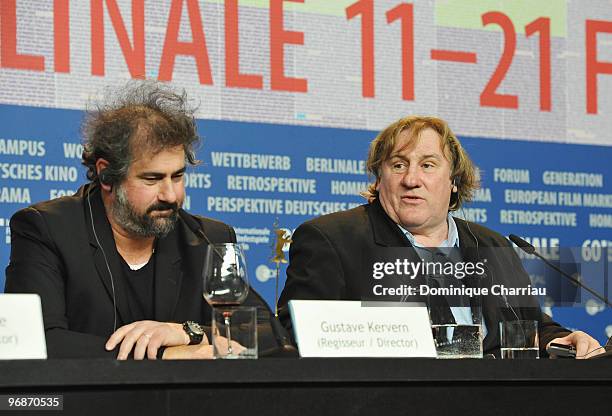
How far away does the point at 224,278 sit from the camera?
2.32m

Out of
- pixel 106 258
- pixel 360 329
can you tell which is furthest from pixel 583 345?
pixel 106 258

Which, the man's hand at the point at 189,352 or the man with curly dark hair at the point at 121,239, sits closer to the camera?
the man's hand at the point at 189,352

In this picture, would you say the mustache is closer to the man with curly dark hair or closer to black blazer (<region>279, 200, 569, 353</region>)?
the man with curly dark hair

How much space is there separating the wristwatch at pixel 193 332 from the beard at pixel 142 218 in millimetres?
517

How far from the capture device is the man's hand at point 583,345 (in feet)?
9.09

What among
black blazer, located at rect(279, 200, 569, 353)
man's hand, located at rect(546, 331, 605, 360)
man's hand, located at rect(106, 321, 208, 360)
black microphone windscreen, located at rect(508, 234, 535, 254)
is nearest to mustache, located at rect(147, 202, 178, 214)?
black blazer, located at rect(279, 200, 569, 353)

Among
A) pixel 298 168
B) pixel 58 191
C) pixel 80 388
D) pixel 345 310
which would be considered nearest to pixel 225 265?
pixel 345 310

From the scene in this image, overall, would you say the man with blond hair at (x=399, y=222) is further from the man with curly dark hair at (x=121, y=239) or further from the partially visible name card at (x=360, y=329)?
the partially visible name card at (x=360, y=329)

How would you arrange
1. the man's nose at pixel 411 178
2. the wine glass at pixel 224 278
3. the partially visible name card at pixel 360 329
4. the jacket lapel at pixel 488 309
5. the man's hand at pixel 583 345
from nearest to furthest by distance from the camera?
the partially visible name card at pixel 360 329, the wine glass at pixel 224 278, the jacket lapel at pixel 488 309, the man's hand at pixel 583 345, the man's nose at pixel 411 178

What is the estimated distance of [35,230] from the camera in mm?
3107

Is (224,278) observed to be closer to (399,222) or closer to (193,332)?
(193,332)

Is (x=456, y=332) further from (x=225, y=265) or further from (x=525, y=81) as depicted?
(x=525, y=81)

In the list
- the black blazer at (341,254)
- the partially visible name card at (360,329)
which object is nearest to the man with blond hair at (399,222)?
the black blazer at (341,254)

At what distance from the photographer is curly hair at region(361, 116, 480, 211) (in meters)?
3.70
